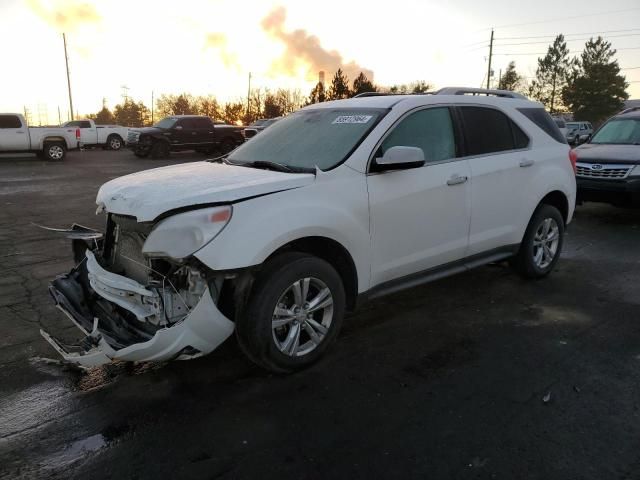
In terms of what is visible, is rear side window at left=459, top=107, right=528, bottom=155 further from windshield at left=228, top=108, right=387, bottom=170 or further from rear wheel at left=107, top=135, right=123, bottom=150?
rear wheel at left=107, top=135, right=123, bottom=150

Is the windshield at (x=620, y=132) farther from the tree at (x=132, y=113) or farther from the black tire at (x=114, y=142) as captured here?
the tree at (x=132, y=113)

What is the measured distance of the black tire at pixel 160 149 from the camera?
74.6ft

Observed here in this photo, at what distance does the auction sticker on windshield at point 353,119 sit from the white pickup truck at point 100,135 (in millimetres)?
26158

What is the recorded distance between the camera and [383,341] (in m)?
4.13

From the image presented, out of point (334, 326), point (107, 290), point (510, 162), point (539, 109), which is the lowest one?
point (334, 326)

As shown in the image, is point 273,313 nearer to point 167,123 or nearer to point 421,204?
point 421,204

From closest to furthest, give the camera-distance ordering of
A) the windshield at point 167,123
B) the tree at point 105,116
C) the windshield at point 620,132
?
the windshield at point 620,132, the windshield at point 167,123, the tree at point 105,116

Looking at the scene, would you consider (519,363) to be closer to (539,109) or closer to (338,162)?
(338,162)

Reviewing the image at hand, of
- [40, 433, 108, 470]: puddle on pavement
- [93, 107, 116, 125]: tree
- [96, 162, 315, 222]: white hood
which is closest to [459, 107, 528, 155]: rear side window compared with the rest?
[96, 162, 315, 222]: white hood

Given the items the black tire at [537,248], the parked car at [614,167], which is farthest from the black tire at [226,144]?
the black tire at [537,248]

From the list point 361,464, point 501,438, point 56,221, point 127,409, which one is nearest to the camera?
point 361,464

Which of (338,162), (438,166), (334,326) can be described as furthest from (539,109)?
(334,326)

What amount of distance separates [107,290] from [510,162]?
367cm

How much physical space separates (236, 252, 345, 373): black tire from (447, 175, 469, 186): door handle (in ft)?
4.55
